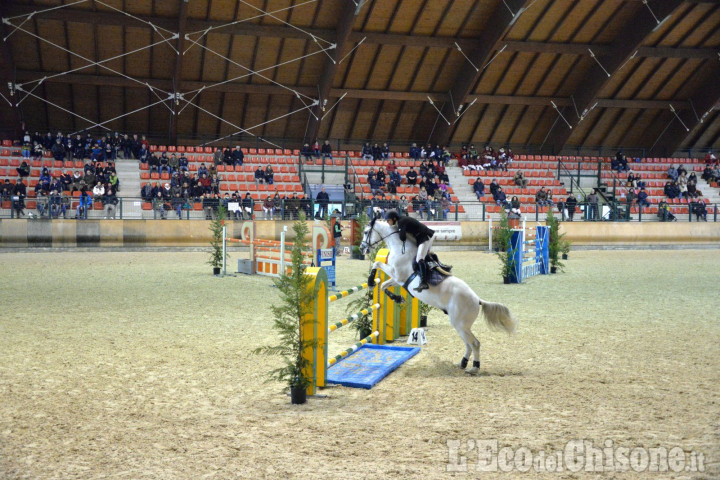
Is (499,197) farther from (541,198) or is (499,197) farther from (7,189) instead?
(7,189)

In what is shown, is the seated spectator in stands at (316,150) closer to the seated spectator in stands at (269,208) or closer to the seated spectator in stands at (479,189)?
the seated spectator in stands at (269,208)

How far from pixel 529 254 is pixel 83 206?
18609mm

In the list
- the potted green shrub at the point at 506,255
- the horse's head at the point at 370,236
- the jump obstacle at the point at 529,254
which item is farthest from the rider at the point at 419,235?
the jump obstacle at the point at 529,254

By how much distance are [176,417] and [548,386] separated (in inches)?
141

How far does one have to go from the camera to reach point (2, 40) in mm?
30219

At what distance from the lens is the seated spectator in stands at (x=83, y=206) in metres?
27.6

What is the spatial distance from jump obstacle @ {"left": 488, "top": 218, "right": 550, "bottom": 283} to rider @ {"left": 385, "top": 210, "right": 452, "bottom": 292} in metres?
9.21

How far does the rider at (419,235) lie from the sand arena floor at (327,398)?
3.49ft

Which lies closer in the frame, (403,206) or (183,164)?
(403,206)

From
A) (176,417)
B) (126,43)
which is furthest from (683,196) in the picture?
(176,417)

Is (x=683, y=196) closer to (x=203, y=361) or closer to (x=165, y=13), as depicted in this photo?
(x=165, y=13)

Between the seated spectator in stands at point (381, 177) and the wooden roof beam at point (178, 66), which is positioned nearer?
the wooden roof beam at point (178, 66)

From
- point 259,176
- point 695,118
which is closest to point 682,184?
point 695,118

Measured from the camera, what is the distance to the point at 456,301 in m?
7.53
